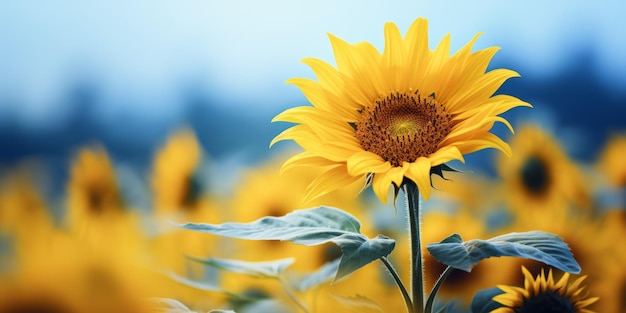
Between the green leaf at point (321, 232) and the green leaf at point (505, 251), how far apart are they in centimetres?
5

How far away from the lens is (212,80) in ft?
2.81

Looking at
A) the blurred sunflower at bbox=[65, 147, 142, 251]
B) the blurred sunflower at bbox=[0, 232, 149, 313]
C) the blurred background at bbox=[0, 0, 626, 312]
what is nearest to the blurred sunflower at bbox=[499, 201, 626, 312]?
the blurred background at bbox=[0, 0, 626, 312]

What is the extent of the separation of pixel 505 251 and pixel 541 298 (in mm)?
164

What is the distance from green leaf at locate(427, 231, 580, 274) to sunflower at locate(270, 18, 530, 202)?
70 millimetres

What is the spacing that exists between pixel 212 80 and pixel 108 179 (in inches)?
6.6

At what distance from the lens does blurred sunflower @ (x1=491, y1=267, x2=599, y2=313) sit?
2.18ft

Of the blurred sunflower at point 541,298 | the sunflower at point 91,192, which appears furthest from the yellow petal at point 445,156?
the sunflower at point 91,192

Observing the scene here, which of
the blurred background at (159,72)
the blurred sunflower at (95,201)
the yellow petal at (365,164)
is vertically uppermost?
the blurred background at (159,72)

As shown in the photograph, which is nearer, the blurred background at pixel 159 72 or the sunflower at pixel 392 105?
the sunflower at pixel 392 105

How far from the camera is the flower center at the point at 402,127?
1.96 ft

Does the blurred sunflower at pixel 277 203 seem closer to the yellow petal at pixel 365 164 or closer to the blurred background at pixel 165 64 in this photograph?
the blurred background at pixel 165 64

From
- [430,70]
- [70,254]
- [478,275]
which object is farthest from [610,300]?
[70,254]

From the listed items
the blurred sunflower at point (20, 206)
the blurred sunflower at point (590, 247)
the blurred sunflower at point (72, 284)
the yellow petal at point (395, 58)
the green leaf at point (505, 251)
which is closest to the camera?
the blurred sunflower at point (72, 284)

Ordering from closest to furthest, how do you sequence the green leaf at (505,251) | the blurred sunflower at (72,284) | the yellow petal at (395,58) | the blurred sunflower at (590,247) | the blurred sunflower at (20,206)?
the blurred sunflower at (72,284), the green leaf at (505,251), the yellow petal at (395,58), the blurred sunflower at (20,206), the blurred sunflower at (590,247)
